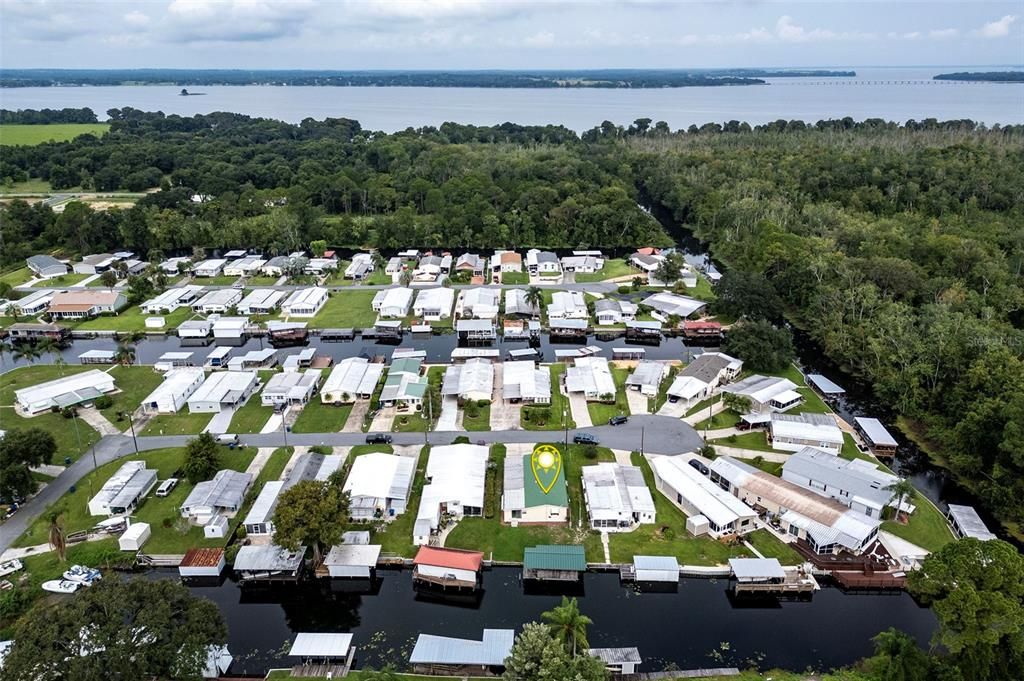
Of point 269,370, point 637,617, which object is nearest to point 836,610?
point 637,617

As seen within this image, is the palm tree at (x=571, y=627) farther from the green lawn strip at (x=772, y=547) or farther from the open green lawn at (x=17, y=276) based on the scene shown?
the open green lawn at (x=17, y=276)

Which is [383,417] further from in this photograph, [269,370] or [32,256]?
[32,256]

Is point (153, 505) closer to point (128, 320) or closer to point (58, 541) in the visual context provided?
point (58, 541)

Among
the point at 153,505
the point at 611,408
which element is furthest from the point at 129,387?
the point at 611,408

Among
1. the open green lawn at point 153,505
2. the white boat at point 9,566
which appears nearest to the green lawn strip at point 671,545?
the open green lawn at point 153,505

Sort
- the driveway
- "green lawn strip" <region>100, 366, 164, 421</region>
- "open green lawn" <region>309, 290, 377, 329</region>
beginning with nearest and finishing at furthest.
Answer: the driveway → "green lawn strip" <region>100, 366, 164, 421</region> → "open green lawn" <region>309, 290, 377, 329</region>

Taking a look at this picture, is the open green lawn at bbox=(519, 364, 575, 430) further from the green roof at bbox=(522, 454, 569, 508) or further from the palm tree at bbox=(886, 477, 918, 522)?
the palm tree at bbox=(886, 477, 918, 522)

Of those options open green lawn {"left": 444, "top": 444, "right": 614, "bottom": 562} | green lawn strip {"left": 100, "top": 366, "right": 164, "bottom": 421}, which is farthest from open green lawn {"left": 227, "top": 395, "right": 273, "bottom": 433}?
open green lawn {"left": 444, "top": 444, "right": 614, "bottom": 562}

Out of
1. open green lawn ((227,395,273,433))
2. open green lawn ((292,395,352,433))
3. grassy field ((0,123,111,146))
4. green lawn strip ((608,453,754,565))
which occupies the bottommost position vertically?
green lawn strip ((608,453,754,565))
